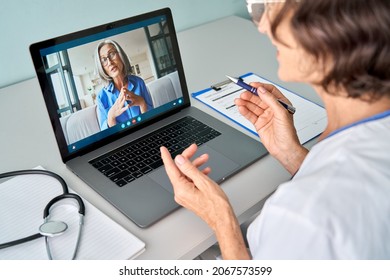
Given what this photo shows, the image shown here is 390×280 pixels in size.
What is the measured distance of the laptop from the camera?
0.91 meters

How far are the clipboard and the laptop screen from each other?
0.40 feet

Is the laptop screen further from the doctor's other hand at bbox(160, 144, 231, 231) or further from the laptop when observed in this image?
the doctor's other hand at bbox(160, 144, 231, 231)

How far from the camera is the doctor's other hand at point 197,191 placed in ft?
2.64

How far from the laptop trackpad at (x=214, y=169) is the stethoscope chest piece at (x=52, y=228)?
21 cm

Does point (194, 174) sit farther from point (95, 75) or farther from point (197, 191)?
point (95, 75)

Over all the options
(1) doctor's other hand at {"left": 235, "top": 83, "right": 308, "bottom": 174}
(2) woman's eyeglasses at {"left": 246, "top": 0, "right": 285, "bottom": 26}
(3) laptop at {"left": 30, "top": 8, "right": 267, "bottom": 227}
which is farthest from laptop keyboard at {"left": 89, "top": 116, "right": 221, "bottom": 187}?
(2) woman's eyeglasses at {"left": 246, "top": 0, "right": 285, "bottom": 26}

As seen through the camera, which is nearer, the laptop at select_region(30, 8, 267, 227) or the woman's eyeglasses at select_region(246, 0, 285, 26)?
the woman's eyeglasses at select_region(246, 0, 285, 26)

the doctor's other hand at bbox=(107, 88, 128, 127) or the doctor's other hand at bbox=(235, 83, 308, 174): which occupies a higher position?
the doctor's other hand at bbox=(107, 88, 128, 127)

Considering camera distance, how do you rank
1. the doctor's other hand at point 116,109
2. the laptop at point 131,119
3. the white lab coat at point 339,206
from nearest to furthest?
1. the white lab coat at point 339,206
2. the laptop at point 131,119
3. the doctor's other hand at point 116,109

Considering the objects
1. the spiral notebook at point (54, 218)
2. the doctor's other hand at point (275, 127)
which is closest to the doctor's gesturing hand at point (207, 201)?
the spiral notebook at point (54, 218)

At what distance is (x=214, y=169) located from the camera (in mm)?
956

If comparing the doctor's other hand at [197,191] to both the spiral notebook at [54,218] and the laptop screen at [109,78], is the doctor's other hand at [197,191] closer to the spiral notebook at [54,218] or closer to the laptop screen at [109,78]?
the spiral notebook at [54,218]

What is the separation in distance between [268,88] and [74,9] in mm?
682

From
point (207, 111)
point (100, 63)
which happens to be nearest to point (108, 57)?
point (100, 63)
